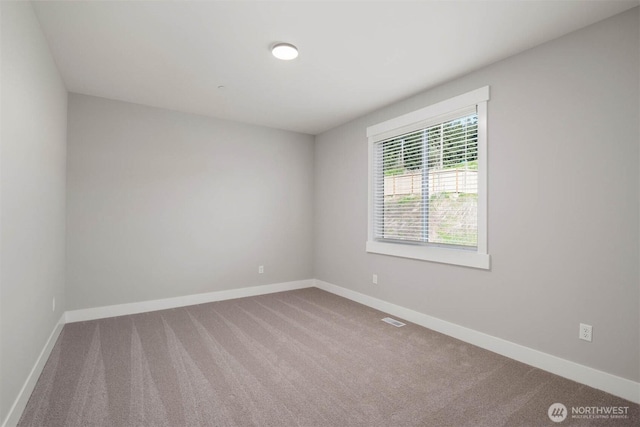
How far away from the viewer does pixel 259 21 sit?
229 cm

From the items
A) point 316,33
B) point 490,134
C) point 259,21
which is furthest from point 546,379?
point 259,21

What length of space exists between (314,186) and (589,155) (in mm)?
3759

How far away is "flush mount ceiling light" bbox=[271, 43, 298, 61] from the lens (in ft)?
8.46

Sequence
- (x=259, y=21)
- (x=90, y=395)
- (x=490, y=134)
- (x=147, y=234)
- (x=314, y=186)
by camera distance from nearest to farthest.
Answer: (x=90, y=395), (x=259, y=21), (x=490, y=134), (x=147, y=234), (x=314, y=186)

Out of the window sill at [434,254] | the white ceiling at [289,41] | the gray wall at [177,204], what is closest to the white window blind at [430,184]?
the window sill at [434,254]

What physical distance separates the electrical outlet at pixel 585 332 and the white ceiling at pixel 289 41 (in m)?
2.20

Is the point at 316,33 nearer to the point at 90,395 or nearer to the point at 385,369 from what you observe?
the point at 385,369

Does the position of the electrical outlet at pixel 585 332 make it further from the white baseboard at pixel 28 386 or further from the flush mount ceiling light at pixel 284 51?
the white baseboard at pixel 28 386

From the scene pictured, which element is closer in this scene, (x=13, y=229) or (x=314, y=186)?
(x=13, y=229)

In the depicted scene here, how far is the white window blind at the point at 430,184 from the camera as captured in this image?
3.16m

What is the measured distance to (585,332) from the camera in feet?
7.61

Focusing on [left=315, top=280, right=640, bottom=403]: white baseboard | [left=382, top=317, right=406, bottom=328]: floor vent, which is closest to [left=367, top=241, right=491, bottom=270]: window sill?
[left=315, top=280, right=640, bottom=403]: white baseboard

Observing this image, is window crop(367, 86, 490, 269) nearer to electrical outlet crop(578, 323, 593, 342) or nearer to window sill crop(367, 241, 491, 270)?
window sill crop(367, 241, 491, 270)

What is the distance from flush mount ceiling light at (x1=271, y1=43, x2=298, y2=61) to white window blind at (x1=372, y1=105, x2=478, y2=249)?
5.56ft
